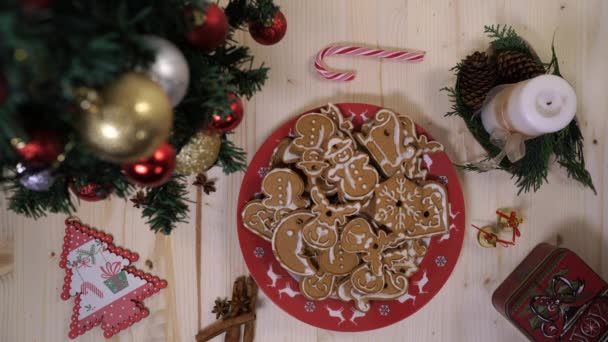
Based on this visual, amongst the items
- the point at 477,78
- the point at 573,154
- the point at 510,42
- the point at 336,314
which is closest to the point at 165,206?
the point at 336,314

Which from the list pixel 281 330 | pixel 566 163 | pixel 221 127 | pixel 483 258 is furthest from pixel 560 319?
pixel 221 127

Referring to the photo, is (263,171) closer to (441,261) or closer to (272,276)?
(272,276)

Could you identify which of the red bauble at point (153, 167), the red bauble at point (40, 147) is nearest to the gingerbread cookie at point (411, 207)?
the red bauble at point (153, 167)

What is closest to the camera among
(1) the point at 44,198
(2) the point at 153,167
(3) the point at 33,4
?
(3) the point at 33,4

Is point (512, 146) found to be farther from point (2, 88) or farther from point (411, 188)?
point (2, 88)

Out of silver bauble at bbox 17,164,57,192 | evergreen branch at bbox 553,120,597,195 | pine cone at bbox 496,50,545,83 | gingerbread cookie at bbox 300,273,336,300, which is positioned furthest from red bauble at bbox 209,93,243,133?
evergreen branch at bbox 553,120,597,195
